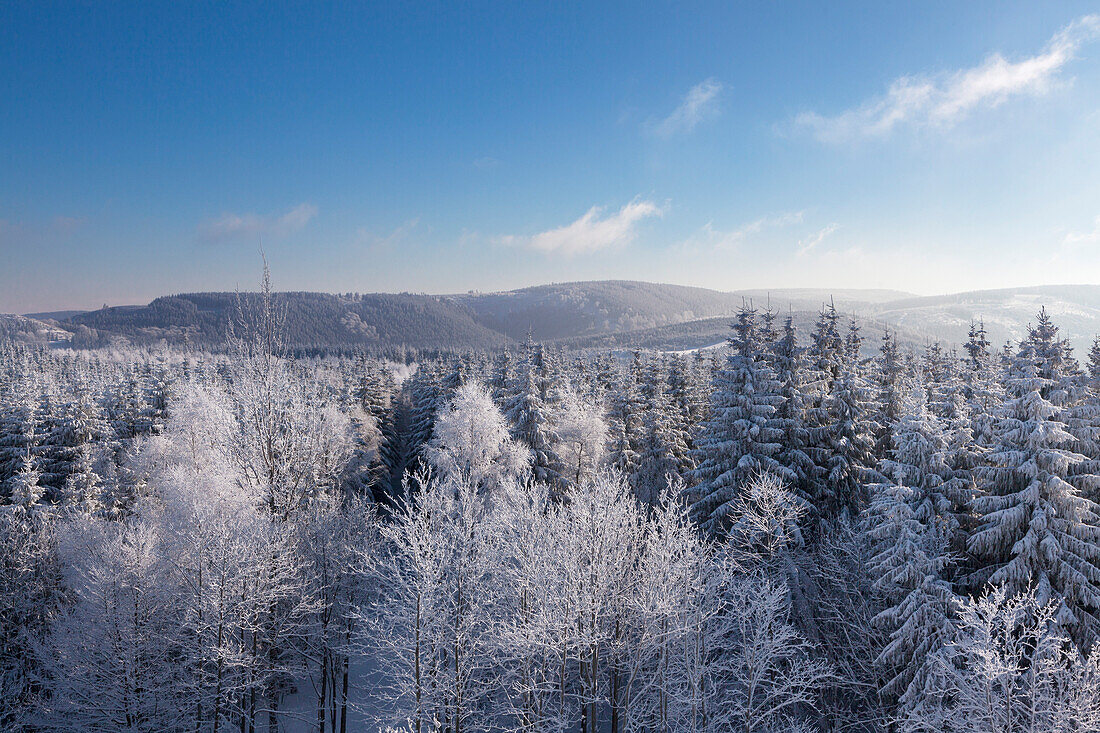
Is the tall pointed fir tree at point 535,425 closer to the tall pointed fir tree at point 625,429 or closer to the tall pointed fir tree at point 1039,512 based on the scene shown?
the tall pointed fir tree at point 625,429

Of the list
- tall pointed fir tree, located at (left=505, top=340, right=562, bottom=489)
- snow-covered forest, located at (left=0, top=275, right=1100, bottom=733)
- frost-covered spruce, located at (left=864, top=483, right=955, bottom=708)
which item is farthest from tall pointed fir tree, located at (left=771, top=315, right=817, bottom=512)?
tall pointed fir tree, located at (left=505, top=340, right=562, bottom=489)

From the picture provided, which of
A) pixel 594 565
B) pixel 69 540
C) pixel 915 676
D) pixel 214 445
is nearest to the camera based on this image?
pixel 915 676

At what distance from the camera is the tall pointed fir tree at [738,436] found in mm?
21031

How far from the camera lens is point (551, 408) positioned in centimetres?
3397

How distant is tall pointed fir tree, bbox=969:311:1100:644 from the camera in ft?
43.3

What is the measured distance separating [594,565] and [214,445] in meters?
24.0

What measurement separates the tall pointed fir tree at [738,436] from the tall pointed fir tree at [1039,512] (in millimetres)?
6995

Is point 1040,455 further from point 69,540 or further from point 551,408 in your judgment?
point 69,540

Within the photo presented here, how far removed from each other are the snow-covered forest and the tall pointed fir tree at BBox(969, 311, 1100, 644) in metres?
0.07

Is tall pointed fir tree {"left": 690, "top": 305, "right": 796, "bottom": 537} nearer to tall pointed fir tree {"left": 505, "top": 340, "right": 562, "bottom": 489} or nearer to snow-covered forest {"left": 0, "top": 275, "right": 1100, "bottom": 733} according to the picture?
snow-covered forest {"left": 0, "top": 275, "right": 1100, "bottom": 733}

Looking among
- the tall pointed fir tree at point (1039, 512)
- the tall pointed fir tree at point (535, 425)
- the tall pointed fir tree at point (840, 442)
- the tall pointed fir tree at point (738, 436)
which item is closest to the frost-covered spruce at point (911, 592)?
the tall pointed fir tree at point (1039, 512)

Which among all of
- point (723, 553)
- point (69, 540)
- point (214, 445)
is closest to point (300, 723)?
point (69, 540)

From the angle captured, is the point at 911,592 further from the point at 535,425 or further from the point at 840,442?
the point at 535,425

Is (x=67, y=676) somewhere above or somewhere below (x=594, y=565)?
below
